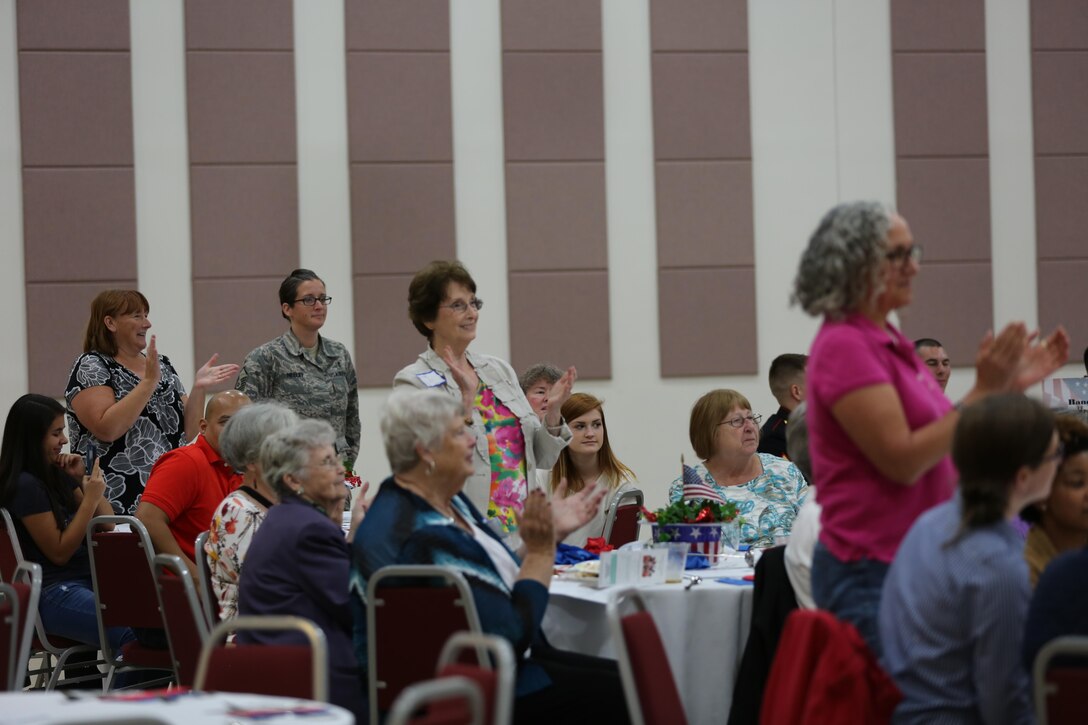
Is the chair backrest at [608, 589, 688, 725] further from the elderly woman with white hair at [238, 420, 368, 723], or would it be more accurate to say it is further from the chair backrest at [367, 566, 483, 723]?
the elderly woman with white hair at [238, 420, 368, 723]

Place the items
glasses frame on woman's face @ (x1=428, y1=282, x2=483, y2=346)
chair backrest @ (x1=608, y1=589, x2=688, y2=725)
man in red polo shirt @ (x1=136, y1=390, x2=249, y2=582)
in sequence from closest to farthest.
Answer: chair backrest @ (x1=608, y1=589, x2=688, y2=725), man in red polo shirt @ (x1=136, y1=390, x2=249, y2=582), glasses frame on woman's face @ (x1=428, y1=282, x2=483, y2=346)

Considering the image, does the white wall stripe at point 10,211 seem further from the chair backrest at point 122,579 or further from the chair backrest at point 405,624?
the chair backrest at point 405,624

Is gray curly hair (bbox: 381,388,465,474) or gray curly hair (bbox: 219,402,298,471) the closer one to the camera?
gray curly hair (bbox: 381,388,465,474)

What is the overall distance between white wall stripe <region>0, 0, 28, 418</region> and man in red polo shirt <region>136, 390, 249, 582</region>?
2.91 meters

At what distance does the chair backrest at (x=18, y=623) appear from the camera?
2.45 metres

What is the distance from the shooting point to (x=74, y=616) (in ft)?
14.1

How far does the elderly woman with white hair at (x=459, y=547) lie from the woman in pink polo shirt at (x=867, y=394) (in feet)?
2.54

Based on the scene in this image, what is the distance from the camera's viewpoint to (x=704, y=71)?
7129 mm

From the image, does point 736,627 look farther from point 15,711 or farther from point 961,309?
point 961,309

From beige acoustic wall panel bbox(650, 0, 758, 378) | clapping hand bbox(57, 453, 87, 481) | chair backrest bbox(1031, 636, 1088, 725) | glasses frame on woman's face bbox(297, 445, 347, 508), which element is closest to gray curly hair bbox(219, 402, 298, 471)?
glasses frame on woman's face bbox(297, 445, 347, 508)

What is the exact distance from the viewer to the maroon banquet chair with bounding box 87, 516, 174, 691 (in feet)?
13.1

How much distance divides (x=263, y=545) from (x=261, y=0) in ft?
15.1

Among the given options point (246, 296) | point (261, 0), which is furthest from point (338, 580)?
point (261, 0)

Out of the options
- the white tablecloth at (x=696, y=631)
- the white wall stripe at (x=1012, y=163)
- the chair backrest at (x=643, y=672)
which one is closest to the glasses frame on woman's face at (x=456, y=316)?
the white tablecloth at (x=696, y=631)
